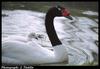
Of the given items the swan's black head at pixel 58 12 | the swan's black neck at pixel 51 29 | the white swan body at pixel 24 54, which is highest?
the swan's black head at pixel 58 12

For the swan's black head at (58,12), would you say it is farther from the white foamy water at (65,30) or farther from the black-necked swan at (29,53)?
the black-necked swan at (29,53)

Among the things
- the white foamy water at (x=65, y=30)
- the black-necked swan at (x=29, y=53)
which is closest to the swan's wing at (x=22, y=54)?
the black-necked swan at (x=29, y=53)

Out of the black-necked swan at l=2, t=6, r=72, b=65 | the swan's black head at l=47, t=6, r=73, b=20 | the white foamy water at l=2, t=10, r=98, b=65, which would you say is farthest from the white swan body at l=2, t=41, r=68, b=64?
the swan's black head at l=47, t=6, r=73, b=20

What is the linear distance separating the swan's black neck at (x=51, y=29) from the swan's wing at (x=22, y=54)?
158mm

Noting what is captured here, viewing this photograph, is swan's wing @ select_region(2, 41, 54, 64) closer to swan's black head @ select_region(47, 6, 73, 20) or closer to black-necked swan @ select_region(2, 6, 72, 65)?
black-necked swan @ select_region(2, 6, 72, 65)

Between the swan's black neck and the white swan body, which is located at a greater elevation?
the swan's black neck

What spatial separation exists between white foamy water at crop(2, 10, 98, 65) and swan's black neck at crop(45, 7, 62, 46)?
5cm

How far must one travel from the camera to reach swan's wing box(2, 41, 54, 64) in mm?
3115

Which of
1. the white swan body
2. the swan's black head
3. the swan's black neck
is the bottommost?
the white swan body

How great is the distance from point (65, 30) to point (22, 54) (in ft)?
1.68

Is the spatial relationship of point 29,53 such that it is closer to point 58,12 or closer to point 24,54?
point 24,54

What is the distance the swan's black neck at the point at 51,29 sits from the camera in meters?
3.27

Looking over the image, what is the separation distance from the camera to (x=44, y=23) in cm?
335

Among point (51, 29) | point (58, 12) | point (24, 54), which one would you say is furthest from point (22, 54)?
point (58, 12)
